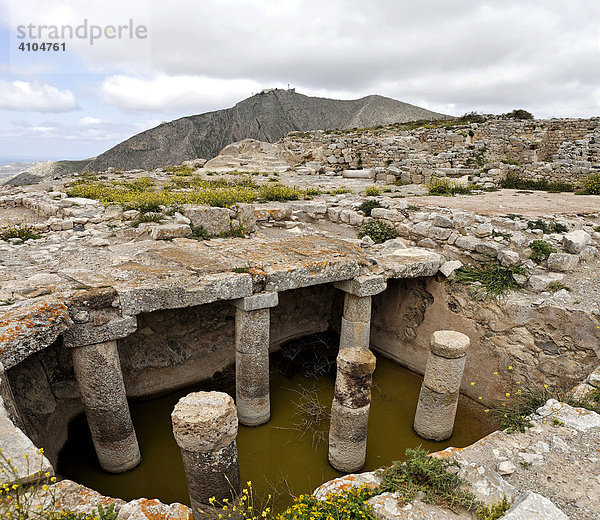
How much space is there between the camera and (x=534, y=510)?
281 cm

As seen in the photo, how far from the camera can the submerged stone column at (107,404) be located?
500 cm

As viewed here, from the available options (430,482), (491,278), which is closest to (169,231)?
(430,482)

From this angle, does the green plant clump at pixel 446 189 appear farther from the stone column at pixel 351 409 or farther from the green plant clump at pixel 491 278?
the stone column at pixel 351 409

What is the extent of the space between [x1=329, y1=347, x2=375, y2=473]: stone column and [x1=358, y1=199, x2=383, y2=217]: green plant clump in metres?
4.86

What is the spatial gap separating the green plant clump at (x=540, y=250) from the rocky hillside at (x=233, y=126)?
31909mm

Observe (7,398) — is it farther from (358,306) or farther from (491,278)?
(491,278)

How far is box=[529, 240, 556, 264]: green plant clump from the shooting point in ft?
23.9

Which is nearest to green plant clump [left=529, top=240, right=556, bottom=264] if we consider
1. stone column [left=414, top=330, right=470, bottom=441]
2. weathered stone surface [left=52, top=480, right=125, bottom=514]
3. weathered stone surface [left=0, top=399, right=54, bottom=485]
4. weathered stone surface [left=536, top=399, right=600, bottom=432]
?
stone column [left=414, top=330, right=470, bottom=441]

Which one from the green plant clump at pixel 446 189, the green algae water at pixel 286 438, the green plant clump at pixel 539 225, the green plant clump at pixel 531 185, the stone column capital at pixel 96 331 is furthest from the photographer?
the green plant clump at pixel 531 185

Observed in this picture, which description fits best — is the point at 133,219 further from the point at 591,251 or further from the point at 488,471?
the point at 591,251

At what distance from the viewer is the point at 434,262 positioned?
7590 millimetres

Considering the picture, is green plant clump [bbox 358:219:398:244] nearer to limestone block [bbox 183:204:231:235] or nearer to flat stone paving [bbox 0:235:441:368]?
flat stone paving [bbox 0:235:441:368]

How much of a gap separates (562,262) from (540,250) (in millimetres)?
435

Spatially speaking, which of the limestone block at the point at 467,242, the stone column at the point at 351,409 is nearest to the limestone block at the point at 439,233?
the limestone block at the point at 467,242
